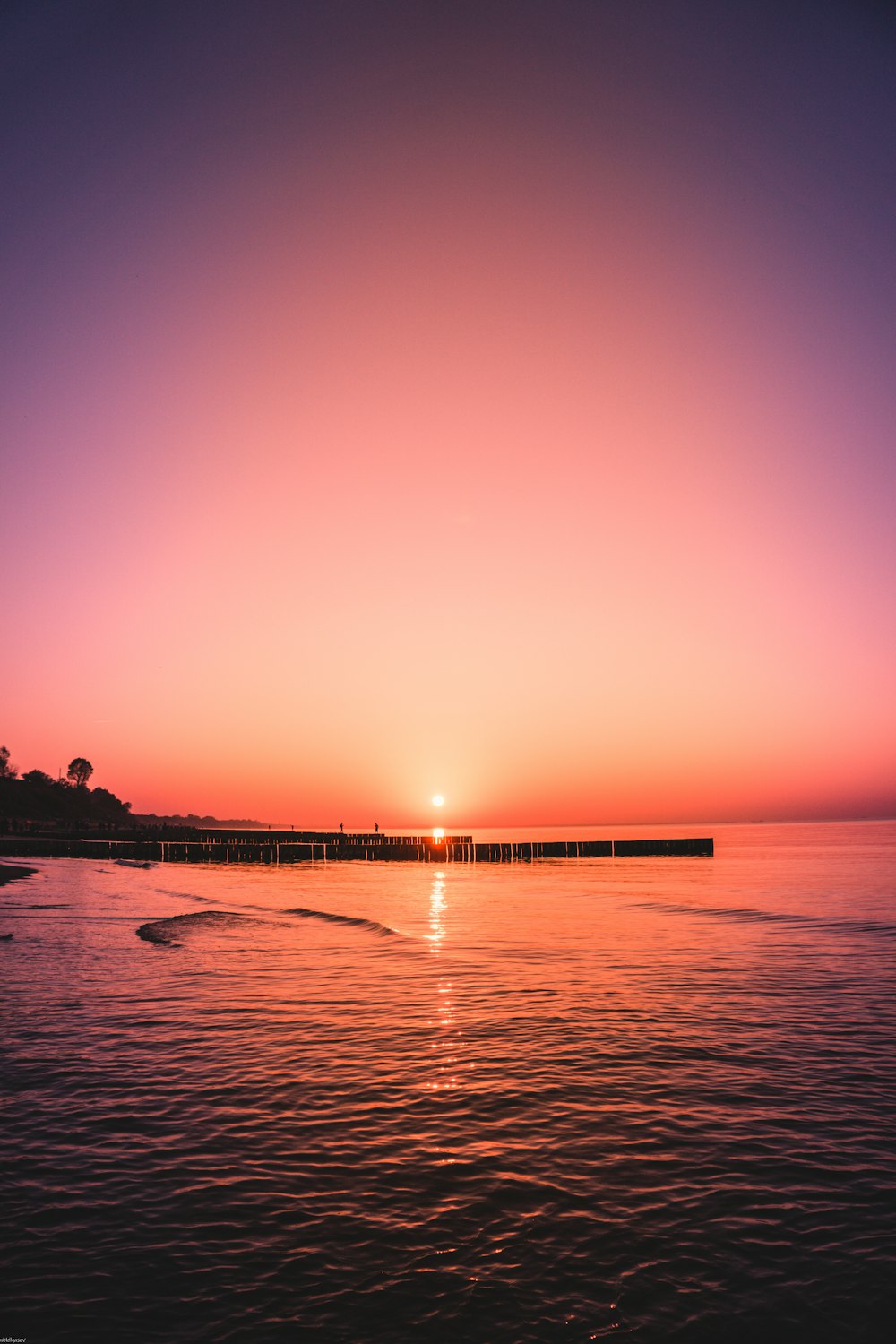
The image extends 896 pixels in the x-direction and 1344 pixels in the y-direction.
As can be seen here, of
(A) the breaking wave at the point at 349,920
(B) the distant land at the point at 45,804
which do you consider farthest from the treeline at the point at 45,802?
(A) the breaking wave at the point at 349,920

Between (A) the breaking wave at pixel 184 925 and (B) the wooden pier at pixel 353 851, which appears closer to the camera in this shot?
(A) the breaking wave at pixel 184 925

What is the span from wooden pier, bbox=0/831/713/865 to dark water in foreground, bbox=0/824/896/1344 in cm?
5839

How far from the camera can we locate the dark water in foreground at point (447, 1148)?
6293 millimetres

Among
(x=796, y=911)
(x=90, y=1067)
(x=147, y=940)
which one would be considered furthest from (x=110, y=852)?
(x=90, y=1067)

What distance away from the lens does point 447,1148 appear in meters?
9.39

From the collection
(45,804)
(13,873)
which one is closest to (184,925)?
Result: (13,873)

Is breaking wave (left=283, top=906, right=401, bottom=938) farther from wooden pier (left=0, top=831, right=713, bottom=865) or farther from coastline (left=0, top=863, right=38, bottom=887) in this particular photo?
wooden pier (left=0, top=831, right=713, bottom=865)

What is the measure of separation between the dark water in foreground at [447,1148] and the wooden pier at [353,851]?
5839 centimetres

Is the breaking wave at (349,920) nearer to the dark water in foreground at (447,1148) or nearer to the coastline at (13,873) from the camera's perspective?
the dark water in foreground at (447,1148)

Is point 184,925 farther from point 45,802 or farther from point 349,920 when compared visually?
point 45,802

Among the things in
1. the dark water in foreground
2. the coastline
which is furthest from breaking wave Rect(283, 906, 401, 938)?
the coastline

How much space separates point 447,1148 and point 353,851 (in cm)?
7576

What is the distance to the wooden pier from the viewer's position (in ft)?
252

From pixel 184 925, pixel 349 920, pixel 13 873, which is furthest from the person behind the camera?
pixel 13 873
